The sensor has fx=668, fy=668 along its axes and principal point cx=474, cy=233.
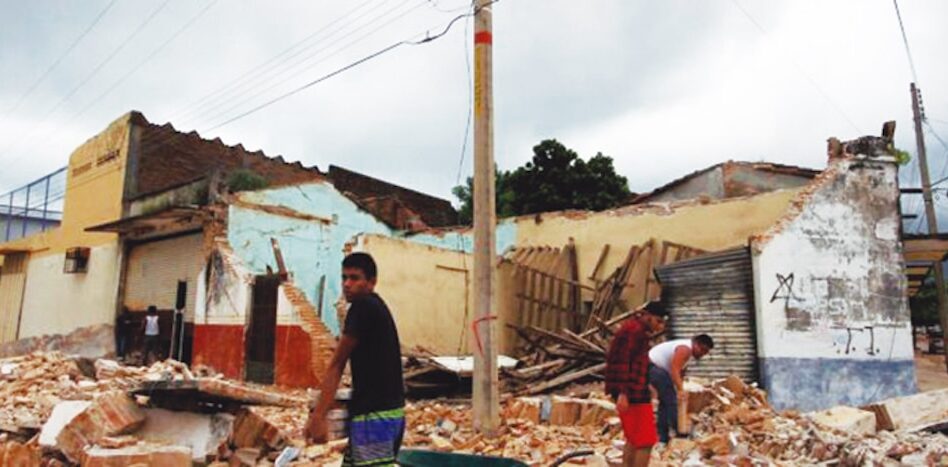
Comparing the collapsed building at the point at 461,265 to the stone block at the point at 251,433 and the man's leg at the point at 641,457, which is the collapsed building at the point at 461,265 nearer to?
the man's leg at the point at 641,457

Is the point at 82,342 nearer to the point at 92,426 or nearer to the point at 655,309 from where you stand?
the point at 92,426

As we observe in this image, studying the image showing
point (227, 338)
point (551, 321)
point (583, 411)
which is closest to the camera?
point (583, 411)

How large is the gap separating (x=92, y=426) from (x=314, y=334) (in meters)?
6.61

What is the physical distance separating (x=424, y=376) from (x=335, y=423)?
573 centimetres

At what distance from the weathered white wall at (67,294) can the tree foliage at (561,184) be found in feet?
39.8

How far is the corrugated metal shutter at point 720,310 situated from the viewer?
970 cm

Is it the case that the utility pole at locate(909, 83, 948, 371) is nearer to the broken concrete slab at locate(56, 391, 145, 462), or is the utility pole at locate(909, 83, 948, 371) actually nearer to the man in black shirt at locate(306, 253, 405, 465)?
the man in black shirt at locate(306, 253, 405, 465)

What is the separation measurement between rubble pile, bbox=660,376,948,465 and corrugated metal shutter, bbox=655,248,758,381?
982mm

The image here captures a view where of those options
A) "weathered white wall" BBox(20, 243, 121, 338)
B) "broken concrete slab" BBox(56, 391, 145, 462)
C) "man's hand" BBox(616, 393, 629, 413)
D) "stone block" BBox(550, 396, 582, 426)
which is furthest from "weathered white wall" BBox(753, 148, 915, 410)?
"weathered white wall" BBox(20, 243, 121, 338)

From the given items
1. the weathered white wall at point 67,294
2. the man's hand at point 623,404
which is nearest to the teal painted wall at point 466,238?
the weathered white wall at point 67,294

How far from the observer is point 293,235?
1560cm

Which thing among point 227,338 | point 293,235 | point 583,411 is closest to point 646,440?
point 583,411

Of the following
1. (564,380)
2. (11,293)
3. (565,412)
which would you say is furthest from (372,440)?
(11,293)

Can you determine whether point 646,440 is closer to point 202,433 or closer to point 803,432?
point 803,432
